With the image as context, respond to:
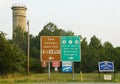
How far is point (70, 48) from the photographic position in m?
39.7

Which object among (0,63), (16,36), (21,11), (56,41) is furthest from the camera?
(16,36)

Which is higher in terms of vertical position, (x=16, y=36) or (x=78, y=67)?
(x=16, y=36)

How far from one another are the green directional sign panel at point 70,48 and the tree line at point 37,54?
1141 cm

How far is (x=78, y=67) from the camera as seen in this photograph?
298 ft

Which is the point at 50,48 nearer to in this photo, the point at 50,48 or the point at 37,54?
the point at 50,48

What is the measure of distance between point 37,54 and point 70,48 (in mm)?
64253

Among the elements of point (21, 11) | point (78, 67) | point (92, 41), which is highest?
point (21, 11)

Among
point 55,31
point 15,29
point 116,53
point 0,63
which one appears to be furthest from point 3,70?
point 55,31

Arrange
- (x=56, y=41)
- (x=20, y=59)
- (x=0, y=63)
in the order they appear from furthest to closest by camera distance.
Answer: (x=20, y=59), (x=0, y=63), (x=56, y=41)

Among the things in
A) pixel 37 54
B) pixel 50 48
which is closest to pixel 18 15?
pixel 37 54

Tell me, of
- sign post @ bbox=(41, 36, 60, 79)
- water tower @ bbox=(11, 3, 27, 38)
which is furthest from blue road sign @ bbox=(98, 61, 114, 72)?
water tower @ bbox=(11, 3, 27, 38)

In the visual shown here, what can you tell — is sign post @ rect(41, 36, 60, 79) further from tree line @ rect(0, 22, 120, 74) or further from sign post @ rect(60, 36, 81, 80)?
tree line @ rect(0, 22, 120, 74)

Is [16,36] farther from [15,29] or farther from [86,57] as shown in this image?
[86,57]

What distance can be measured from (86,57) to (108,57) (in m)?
7.70
